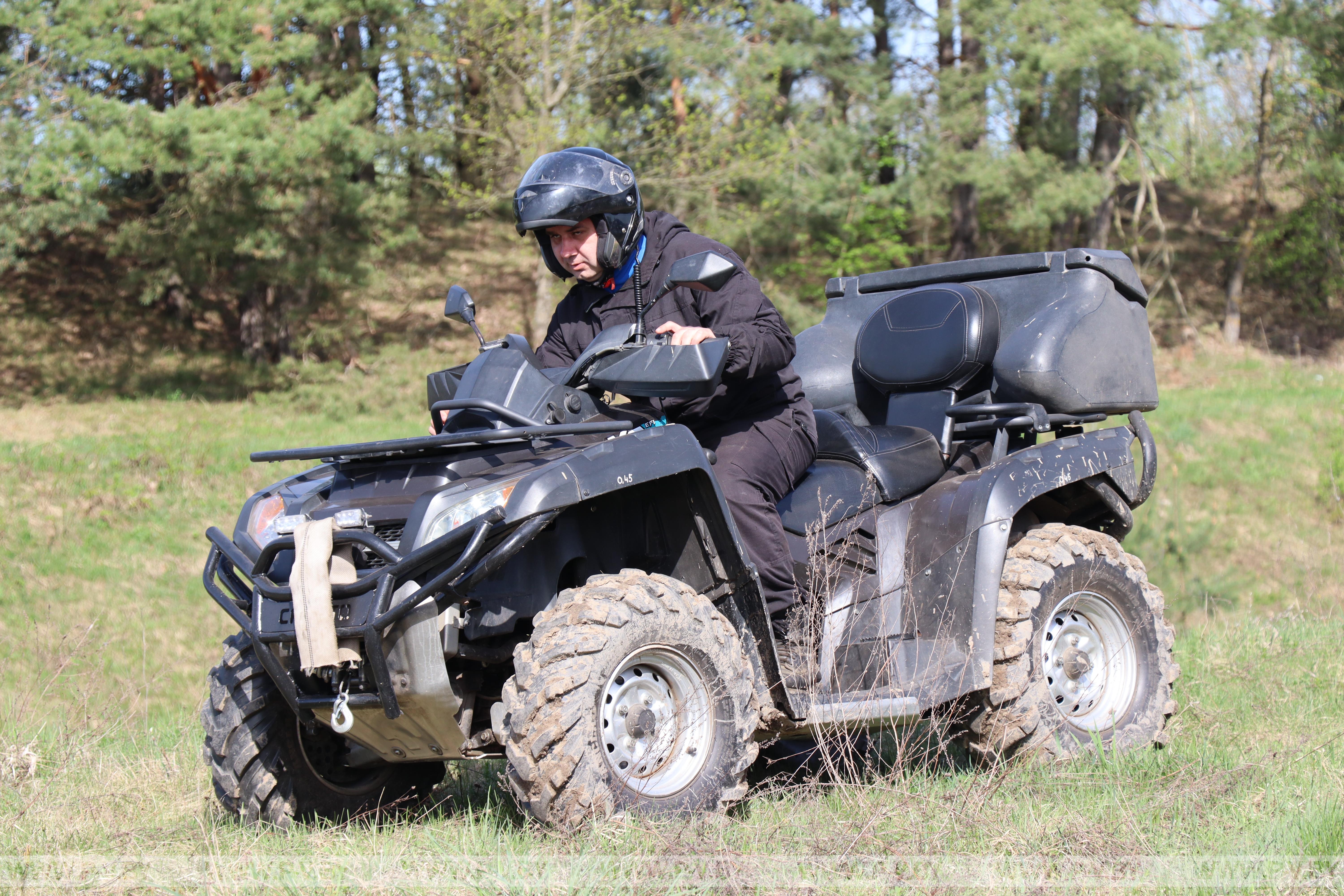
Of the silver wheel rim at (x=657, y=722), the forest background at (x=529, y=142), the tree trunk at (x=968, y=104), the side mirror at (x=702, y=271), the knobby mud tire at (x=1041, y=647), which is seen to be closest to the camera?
the silver wheel rim at (x=657, y=722)

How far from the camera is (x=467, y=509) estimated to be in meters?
3.72

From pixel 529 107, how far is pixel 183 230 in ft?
18.3

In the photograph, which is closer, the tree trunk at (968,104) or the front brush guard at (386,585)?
the front brush guard at (386,585)

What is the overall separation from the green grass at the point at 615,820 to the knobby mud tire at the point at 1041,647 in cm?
15

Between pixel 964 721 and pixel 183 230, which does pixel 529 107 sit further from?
pixel 964 721

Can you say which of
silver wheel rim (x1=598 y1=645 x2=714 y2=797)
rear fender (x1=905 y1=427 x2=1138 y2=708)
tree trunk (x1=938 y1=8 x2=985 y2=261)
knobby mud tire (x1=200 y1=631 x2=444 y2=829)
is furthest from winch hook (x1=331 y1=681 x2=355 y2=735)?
tree trunk (x1=938 y1=8 x2=985 y2=261)

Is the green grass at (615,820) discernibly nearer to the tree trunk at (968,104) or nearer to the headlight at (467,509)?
the headlight at (467,509)

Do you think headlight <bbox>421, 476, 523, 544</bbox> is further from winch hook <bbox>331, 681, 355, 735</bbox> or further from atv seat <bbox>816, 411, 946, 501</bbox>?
atv seat <bbox>816, 411, 946, 501</bbox>

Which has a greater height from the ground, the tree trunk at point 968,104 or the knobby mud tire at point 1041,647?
the tree trunk at point 968,104

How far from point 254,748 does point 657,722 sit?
1.37m

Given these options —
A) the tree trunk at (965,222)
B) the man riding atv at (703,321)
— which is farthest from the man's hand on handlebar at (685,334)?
the tree trunk at (965,222)

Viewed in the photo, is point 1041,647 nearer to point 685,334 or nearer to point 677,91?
point 685,334

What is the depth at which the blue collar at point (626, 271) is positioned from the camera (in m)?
4.78

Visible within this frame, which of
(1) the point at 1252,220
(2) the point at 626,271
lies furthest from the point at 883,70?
(2) the point at 626,271
